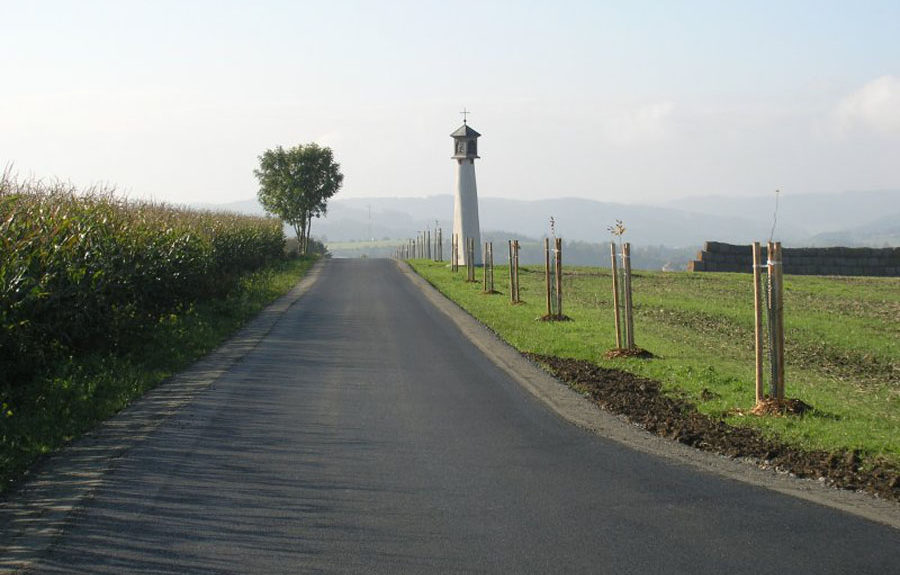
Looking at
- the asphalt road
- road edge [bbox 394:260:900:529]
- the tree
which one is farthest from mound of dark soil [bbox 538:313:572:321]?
the tree

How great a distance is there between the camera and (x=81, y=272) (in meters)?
15.0

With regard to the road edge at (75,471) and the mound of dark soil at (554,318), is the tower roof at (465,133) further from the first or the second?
the road edge at (75,471)

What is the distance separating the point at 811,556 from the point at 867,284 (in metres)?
36.9

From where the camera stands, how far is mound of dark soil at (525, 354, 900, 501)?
862 cm

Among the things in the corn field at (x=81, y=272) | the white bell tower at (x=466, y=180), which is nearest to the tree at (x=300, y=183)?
the white bell tower at (x=466, y=180)

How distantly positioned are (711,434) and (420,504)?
Answer: 4.31 meters

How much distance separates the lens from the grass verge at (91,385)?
32.3ft

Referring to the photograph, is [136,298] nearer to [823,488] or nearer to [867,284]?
[823,488]

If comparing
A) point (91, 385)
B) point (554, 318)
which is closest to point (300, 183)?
point (554, 318)

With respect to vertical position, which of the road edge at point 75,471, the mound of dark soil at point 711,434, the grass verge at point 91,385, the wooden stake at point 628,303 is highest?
the wooden stake at point 628,303

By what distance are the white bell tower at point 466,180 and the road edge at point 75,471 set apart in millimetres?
44225

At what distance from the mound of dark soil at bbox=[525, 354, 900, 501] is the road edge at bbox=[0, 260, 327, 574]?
18.1ft

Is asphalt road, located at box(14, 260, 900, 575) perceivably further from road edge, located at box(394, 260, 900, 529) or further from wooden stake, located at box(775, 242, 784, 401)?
wooden stake, located at box(775, 242, 784, 401)

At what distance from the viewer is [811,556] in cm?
633
